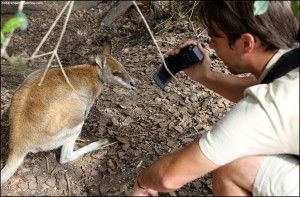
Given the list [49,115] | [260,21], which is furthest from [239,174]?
[49,115]

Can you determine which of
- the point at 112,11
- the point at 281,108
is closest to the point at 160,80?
the point at 281,108

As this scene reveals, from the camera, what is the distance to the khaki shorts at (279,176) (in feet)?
6.47

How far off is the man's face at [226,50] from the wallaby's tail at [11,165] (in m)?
1.27

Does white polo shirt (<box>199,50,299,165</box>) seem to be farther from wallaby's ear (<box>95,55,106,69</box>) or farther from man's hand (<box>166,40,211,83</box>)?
wallaby's ear (<box>95,55,106,69</box>)

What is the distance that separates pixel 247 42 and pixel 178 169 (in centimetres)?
58

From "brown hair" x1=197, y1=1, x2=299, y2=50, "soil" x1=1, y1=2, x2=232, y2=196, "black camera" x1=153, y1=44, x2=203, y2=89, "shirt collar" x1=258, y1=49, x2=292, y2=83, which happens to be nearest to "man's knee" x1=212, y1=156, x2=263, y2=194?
"shirt collar" x1=258, y1=49, x2=292, y2=83

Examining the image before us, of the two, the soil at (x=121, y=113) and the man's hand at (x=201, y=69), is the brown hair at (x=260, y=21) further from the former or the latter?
the soil at (x=121, y=113)

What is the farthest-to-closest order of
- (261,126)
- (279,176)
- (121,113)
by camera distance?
(121,113), (279,176), (261,126)

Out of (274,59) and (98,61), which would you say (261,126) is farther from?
(98,61)

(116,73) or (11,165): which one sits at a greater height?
(116,73)

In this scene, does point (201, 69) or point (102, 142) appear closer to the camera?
point (201, 69)

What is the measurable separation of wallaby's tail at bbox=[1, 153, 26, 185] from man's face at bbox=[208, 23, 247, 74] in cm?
127

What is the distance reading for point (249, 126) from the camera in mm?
1835

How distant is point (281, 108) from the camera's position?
1.80 meters
